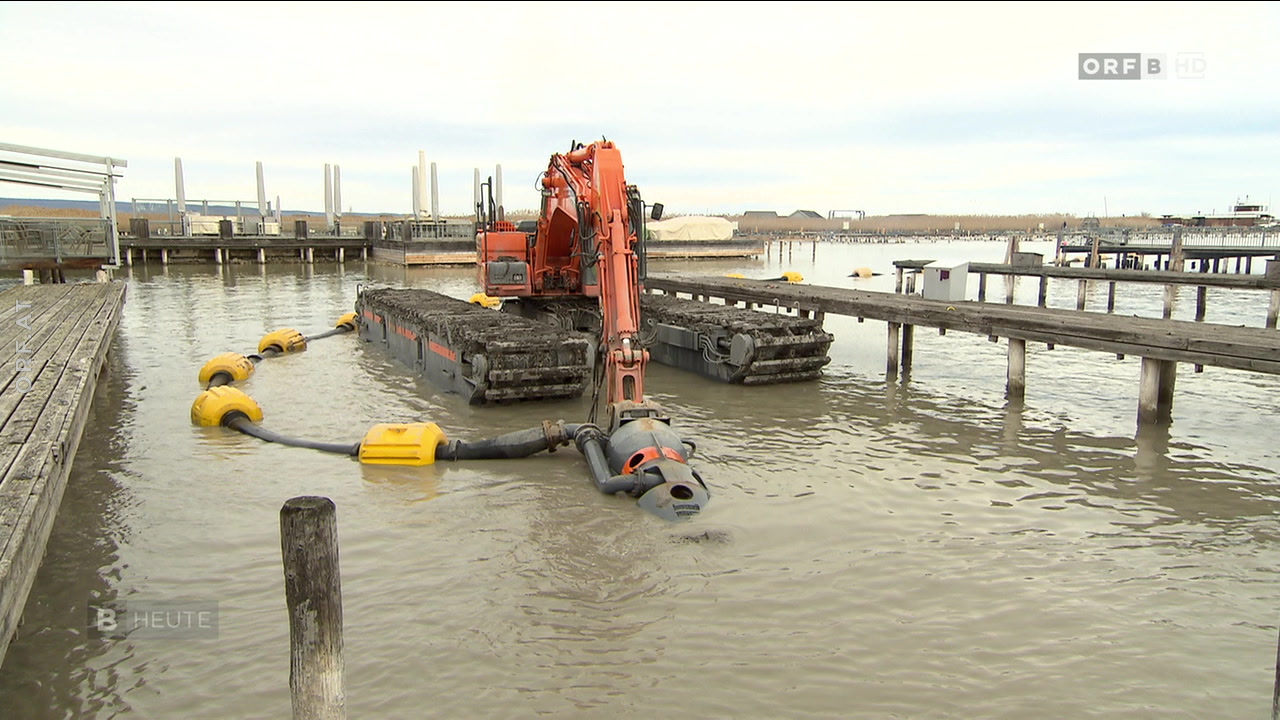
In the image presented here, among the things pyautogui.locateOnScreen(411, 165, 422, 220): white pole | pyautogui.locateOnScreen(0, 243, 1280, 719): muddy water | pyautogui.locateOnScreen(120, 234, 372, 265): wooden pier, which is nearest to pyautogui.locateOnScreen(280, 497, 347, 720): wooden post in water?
pyautogui.locateOnScreen(0, 243, 1280, 719): muddy water

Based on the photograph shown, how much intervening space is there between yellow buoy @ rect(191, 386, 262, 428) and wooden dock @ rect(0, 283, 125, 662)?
1345 millimetres

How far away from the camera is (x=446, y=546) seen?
7.19 metres

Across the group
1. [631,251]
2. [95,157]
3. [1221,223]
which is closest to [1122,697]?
[631,251]

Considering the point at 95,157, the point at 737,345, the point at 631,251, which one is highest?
the point at 95,157

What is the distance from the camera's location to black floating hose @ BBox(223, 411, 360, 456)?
987cm

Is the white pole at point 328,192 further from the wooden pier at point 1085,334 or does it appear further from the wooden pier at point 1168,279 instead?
the wooden pier at point 1085,334

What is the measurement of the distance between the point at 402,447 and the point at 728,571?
4.44 meters

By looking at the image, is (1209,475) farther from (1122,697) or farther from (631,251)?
(631,251)

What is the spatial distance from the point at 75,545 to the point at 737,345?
929 centimetres

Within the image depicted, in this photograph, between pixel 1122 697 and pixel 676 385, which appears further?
pixel 676 385

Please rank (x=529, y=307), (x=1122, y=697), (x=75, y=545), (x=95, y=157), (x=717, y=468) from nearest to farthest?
(x=1122, y=697) < (x=75, y=545) < (x=717, y=468) < (x=529, y=307) < (x=95, y=157)

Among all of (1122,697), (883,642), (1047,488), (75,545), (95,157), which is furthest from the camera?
(95,157)

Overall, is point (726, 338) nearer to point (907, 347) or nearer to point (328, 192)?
point (907, 347)

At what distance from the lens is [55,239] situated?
18.9 metres
